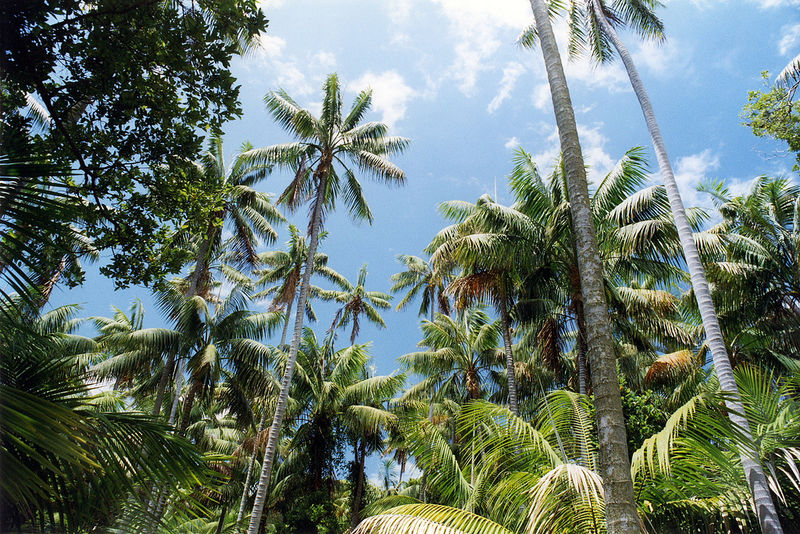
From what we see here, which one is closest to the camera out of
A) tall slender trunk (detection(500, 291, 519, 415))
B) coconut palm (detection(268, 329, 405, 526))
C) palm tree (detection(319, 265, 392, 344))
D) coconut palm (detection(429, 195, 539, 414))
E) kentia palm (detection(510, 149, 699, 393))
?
kentia palm (detection(510, 149, 699, 393))

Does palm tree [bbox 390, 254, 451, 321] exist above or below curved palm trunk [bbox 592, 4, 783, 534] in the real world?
above

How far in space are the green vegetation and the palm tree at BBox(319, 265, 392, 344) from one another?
0.64ft

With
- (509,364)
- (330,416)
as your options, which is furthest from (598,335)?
(330,416)

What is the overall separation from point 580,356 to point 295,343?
8581 mm

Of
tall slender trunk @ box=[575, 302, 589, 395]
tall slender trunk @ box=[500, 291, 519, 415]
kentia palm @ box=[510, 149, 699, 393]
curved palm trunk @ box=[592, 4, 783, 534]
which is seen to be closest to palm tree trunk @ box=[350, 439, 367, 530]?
tall slender trunk @ box=[500, 291, 519, 415]

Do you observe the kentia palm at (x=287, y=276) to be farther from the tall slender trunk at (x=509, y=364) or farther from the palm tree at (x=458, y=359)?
the tall slender trunk at (x=509, y=364)

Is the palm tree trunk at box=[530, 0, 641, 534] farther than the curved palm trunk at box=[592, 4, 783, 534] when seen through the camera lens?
No

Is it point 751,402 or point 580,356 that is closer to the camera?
point 751,402

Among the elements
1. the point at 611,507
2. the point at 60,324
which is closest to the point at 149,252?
the point at 611,507

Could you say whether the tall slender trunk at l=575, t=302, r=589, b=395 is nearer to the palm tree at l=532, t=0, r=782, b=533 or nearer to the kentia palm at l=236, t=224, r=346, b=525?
the palm tree at l=532, t=0, r=782, b=533

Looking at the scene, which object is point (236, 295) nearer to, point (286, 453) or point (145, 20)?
point (286, 453)

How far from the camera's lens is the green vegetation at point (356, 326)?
3.74m

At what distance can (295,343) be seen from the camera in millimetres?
14688

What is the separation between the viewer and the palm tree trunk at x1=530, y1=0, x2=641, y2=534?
3795 millimetres
